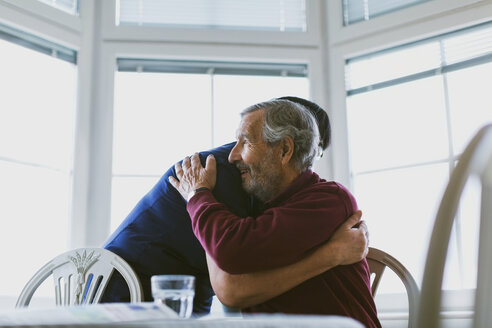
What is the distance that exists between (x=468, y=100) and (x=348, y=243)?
1337 millimetres

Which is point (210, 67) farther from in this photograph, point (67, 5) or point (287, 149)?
point (287, 149)

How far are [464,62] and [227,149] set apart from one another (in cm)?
138

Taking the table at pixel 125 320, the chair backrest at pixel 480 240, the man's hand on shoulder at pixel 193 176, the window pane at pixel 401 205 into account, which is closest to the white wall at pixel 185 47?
the window pane at pixel 401 205

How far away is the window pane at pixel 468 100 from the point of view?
8.13ft

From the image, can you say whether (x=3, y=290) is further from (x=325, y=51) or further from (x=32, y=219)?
(x=325, y=51)

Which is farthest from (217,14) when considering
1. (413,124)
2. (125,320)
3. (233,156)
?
(125,320)

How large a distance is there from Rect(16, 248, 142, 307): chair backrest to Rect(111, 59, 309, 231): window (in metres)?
0.91

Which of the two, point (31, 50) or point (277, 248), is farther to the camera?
point (31, 50)

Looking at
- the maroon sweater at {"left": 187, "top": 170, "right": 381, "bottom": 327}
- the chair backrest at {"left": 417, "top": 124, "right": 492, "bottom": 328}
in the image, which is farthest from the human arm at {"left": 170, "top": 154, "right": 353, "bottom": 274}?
the chair backrest at {"left": 417, "top": 124, "right": 492, "bottom": 328}

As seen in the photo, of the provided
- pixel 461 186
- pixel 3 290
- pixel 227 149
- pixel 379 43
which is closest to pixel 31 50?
pixel 3 290

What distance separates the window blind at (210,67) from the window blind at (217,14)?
0.60ft

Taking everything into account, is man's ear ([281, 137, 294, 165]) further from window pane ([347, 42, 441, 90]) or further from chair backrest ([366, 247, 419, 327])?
window pane ([347, 42, 441, 90])

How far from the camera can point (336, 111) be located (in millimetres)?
2758

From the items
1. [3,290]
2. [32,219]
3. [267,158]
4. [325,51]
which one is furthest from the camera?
[325,51]
